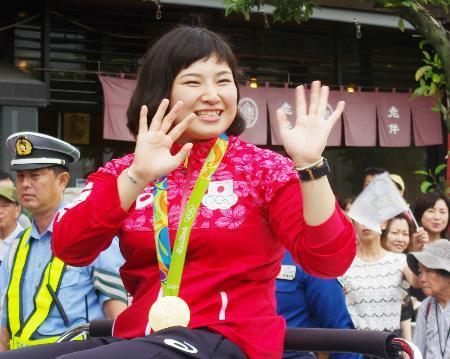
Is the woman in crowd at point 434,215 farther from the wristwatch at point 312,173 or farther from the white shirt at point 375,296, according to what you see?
the wristwatch at point 312,173

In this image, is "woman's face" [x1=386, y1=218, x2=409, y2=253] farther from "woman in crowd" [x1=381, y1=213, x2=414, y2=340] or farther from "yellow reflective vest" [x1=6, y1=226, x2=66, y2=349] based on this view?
"yellow reflective vest" [x1=6, y1=226, x2=66, y2=349]

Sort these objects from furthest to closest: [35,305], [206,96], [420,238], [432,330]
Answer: [420,238] → [432,330] → [35,305] → [206,96]

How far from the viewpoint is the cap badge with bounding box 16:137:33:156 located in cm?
509

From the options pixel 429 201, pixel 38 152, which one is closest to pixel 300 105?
pixel 38 152

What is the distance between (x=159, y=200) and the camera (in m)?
2.86

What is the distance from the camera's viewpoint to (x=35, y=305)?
Answer: 478cm

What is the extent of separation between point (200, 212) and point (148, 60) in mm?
595

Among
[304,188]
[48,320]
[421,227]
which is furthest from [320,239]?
[421,227]

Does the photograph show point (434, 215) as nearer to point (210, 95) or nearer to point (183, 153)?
point (210, 95)

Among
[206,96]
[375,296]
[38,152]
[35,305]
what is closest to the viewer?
[206,96]

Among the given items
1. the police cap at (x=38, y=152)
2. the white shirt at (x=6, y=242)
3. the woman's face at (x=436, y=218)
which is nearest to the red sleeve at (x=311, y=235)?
the police cap at (x=38, y=152)

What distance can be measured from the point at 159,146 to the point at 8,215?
5.22 m

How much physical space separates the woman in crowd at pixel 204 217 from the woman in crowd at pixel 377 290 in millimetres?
3673

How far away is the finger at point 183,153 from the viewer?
2.77 meters
